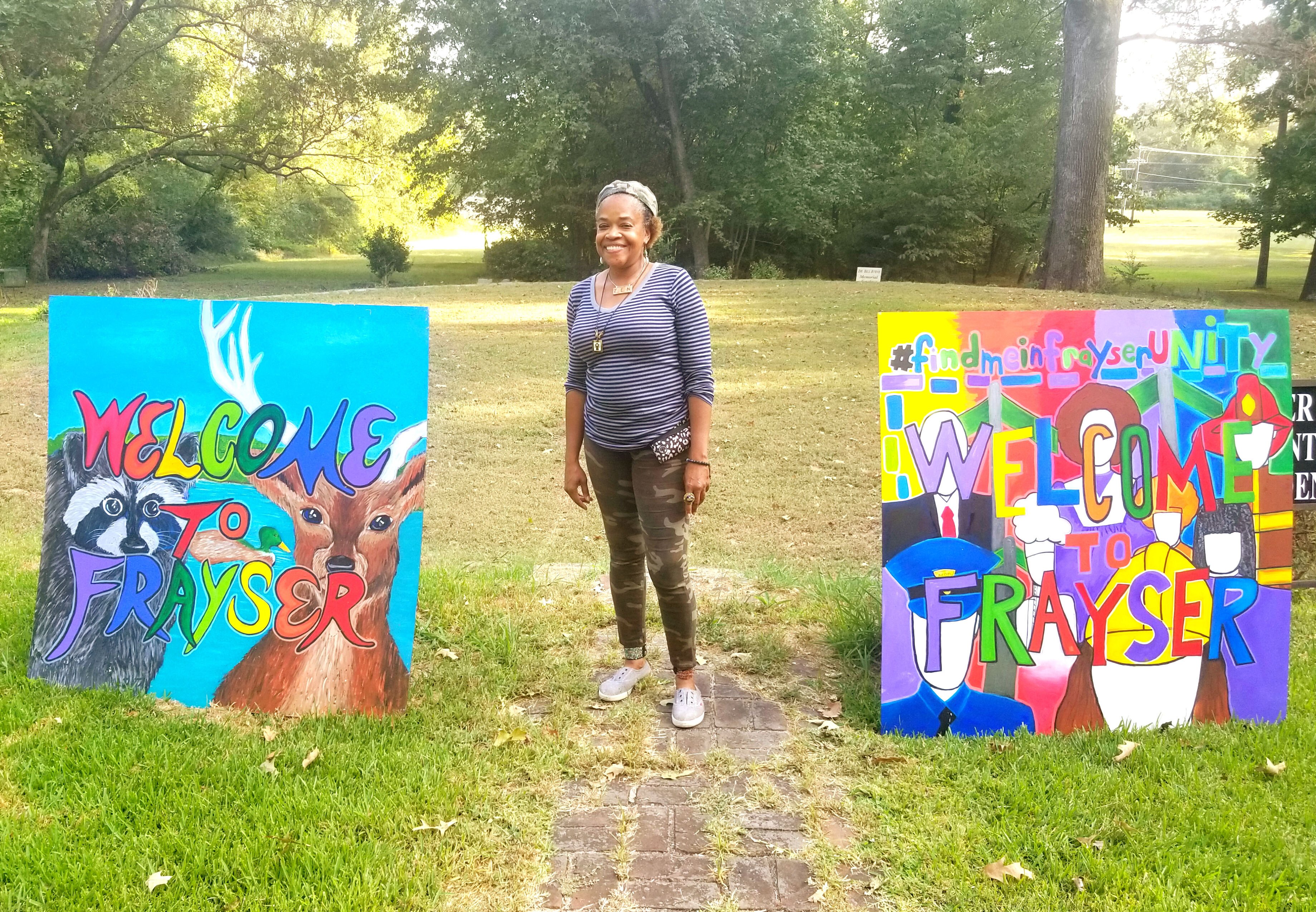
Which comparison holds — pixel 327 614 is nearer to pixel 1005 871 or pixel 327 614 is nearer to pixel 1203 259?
pixel 1005 871

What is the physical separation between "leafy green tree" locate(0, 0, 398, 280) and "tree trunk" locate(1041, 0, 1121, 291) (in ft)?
58.4

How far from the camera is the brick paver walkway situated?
2.41m

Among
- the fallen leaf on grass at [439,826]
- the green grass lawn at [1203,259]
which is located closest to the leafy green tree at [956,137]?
the green grass lawn at [1203,259]

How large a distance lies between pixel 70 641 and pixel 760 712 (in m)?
2.46

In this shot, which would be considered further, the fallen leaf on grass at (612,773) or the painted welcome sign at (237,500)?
the painted welcome sign at (237,500)

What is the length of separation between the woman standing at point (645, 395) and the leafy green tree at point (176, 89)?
25.0 metres

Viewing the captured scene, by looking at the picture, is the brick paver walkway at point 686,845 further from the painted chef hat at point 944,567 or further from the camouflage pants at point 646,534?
the painted chef hat at point 944,567

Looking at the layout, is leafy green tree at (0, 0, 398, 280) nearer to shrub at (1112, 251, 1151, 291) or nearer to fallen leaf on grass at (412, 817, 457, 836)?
shrub at (1112, 251, 1151, 291)

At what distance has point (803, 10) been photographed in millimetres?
24797

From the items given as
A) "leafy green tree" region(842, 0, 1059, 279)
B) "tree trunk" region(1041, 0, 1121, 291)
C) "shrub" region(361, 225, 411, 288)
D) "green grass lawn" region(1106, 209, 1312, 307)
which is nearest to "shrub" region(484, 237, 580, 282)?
"shrub" region(361, 225, 411, 288)

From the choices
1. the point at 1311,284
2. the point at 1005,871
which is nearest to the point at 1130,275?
the point at 1311,284

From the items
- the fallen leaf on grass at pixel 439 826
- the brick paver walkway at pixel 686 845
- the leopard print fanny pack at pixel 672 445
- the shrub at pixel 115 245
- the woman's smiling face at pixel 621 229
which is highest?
the shrub at pixel 115 245

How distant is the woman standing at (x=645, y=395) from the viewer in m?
3.07

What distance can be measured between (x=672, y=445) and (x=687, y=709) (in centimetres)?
94
